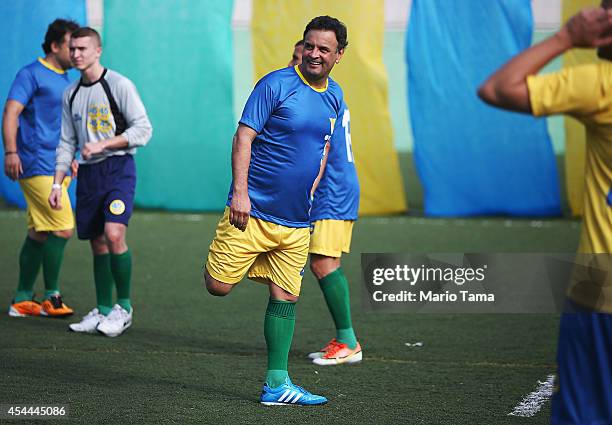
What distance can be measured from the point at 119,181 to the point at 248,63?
20.8m

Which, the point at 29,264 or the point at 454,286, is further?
the point at 454,286

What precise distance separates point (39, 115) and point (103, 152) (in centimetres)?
130

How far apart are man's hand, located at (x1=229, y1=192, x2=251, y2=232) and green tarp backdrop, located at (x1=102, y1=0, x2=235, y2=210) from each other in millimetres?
9240

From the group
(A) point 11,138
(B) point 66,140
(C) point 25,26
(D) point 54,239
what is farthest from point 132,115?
(C) point 25,26

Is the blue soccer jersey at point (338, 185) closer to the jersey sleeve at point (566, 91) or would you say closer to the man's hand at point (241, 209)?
the man's hand at point (241, 209)

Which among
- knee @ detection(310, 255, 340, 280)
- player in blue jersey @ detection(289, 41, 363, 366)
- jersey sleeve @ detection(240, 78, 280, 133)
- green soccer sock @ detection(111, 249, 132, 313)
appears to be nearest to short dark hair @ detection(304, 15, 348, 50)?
jersey sleeve @ detection(240, 78, 280, 133)

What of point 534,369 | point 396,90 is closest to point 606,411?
point 534,369

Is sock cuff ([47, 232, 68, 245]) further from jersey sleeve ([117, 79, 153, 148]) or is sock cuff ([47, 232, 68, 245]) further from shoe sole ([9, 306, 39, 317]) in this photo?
jersey sleeve ([117, 79, 153, 148])

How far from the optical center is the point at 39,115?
822 centimetres

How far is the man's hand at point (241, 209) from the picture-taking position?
5152 millimetres

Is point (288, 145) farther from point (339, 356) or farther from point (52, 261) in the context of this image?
point (52, 261)

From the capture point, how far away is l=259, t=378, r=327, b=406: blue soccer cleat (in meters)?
5.48

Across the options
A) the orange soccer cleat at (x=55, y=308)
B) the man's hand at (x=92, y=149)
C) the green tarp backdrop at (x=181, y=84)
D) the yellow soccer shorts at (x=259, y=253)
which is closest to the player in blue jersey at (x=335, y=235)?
the yellow soccer shorts at (x=259, y=253)

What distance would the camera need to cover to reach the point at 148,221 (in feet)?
45.0
